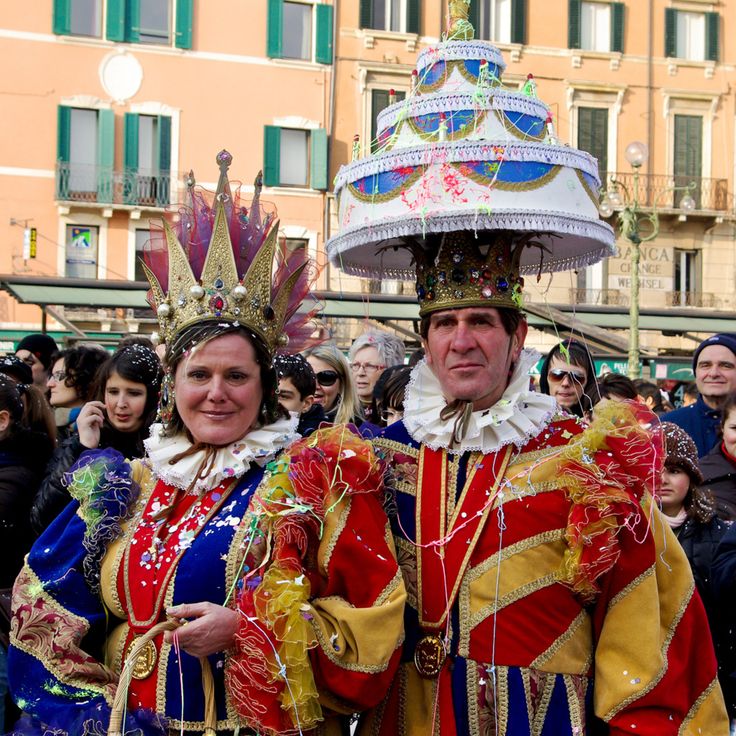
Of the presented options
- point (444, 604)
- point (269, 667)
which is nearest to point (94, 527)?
point (269, 667)

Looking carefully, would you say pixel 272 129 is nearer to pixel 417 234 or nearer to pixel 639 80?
pixel 639 80

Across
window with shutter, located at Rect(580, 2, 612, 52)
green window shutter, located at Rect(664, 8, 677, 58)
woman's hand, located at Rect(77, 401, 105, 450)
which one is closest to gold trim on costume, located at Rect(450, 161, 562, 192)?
woman's hand, located at Rect(77, 401, 105, 450)

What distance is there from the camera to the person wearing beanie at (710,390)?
17.5 feet

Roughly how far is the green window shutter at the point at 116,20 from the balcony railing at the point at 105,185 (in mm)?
2690

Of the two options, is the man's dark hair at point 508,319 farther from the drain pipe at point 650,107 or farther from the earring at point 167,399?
the drain pipe at point 650,107

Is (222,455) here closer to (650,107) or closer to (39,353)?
(39,353)

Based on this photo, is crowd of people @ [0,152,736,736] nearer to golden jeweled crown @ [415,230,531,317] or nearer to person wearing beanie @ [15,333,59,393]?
golden jeweled crown @ [415,230,531,317]

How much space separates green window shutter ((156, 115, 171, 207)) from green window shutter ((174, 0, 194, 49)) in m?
1.58

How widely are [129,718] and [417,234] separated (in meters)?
1.47

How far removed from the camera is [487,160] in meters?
2.61

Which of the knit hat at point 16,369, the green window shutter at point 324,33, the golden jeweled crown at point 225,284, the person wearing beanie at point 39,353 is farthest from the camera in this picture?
the green window shutter at point 324,33

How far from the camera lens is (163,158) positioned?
70.0 ft

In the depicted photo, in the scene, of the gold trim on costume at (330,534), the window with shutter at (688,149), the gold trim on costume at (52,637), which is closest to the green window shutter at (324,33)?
the window with shutter at (688,149)

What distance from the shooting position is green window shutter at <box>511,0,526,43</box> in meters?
23.0
